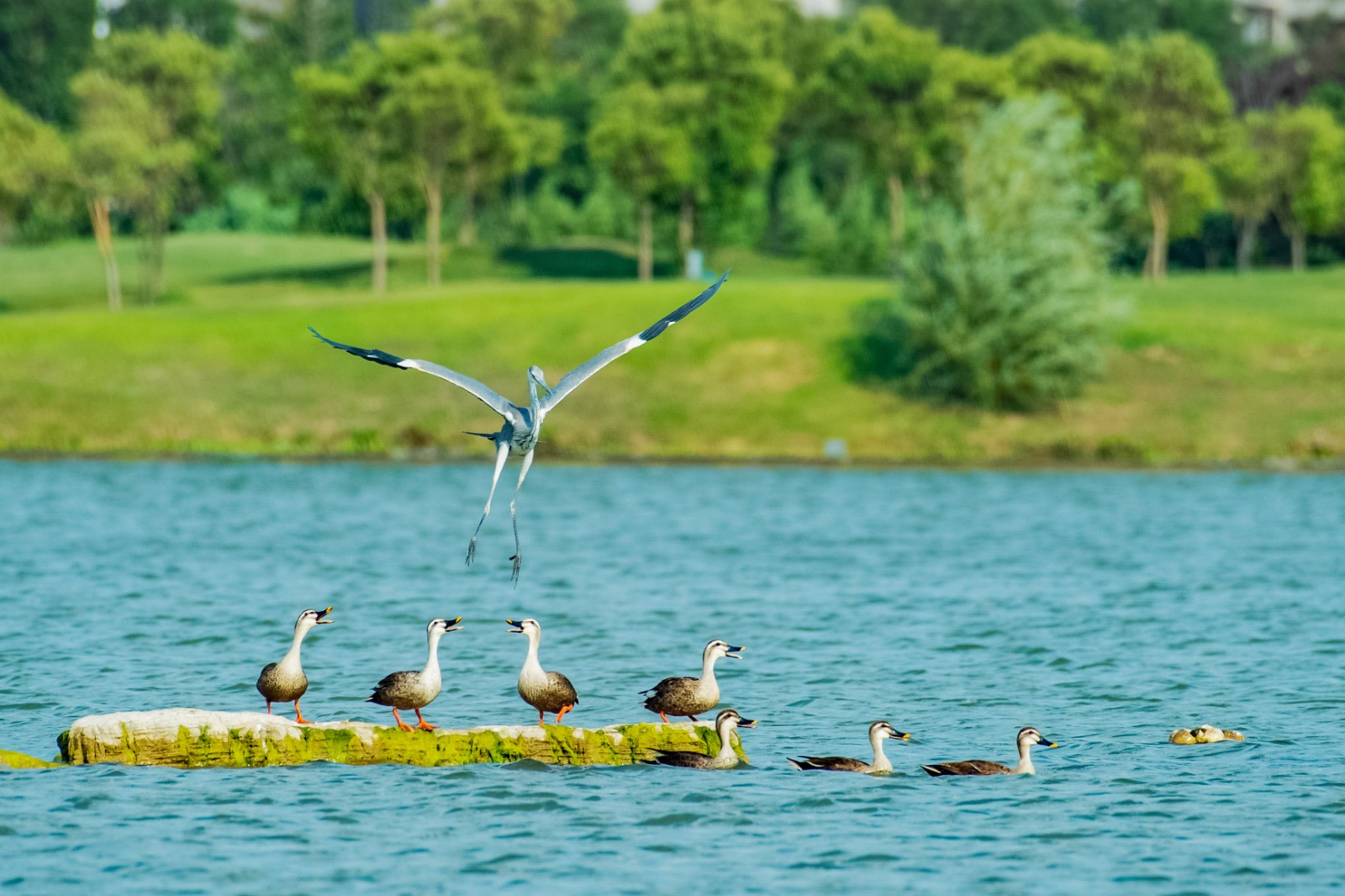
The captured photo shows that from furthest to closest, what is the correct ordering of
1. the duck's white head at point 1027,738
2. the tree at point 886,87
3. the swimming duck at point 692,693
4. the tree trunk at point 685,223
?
the tree trunk at point 685,223, the tree at point 886,87, the swimming duck at point 692,693, the duck's white head at point 1027,738

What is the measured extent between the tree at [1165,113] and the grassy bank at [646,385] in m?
14.1

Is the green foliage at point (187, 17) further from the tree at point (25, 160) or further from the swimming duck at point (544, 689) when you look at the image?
the swimming duck at point (544, 689)

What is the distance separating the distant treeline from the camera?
337 feet

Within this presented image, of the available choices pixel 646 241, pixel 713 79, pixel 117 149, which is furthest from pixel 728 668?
pixel 713 79

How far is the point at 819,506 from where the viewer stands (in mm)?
61062

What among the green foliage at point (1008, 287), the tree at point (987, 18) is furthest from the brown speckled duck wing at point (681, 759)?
the tree at point (987, 18)

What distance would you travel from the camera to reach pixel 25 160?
9944cm

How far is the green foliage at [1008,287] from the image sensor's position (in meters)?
72.7

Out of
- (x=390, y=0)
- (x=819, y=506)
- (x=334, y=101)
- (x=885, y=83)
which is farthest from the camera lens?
(x=390, y=0)

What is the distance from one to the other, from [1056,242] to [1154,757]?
50.8m

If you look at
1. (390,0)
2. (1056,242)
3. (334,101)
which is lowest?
(1056,242)

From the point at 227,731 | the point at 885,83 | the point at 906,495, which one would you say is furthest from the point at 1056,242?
the point at 227,731

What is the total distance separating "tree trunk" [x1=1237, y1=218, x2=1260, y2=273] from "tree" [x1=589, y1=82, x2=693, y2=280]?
36.5 metres

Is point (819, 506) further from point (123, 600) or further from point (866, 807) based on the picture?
point (866, 807)
